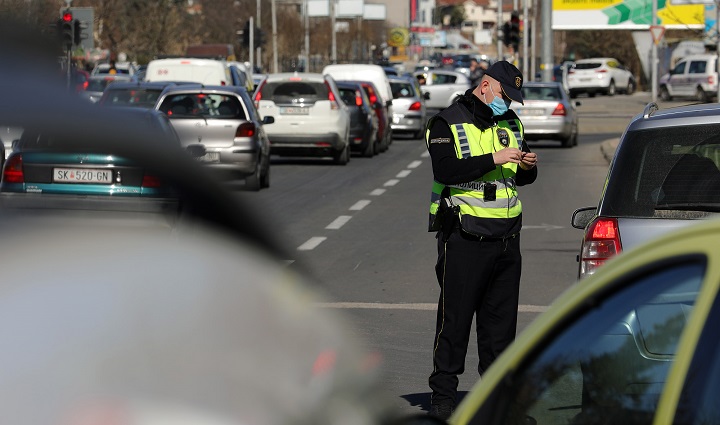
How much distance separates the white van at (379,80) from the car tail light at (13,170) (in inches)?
1176

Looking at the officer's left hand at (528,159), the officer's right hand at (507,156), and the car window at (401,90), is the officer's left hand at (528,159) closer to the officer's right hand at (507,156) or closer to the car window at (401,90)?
the officer's right hand at (507,156)

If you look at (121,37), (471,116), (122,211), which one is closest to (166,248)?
(122,211)

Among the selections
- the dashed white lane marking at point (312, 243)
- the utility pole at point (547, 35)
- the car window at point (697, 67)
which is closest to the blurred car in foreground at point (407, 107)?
the utility pole at point (547, 35)

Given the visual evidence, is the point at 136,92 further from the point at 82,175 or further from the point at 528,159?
the point at 82,175

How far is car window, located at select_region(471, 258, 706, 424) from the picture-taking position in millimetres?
2482

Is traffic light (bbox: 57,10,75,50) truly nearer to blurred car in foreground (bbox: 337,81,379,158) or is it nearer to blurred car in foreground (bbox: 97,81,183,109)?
blurred car in foreground (bbox: 97,81,183,109)

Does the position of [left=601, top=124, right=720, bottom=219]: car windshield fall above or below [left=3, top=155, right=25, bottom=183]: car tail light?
below

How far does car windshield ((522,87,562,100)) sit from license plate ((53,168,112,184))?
3120 cm

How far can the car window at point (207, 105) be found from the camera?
2147cm

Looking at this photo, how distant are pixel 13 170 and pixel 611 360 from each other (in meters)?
1.33

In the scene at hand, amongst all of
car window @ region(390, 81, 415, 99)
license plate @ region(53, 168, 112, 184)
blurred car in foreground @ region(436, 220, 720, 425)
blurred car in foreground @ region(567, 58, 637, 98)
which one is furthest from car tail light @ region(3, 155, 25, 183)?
blurred car in foreground @ region(567, 58, 637, 98)

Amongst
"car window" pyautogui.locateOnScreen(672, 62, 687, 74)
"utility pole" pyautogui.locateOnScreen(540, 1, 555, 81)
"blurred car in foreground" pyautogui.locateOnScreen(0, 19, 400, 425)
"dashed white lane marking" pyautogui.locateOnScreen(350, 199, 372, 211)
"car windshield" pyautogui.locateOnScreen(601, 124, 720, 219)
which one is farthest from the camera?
"car window" pyautogui.locateOnScreen(672, 62, 687, 74)

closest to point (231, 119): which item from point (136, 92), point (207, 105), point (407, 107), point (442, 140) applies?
point (207, 105)

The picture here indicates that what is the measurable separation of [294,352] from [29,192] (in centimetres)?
42
